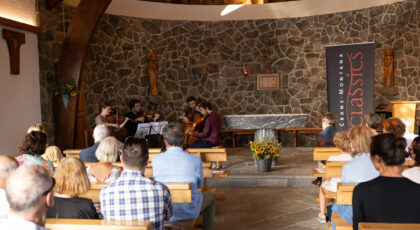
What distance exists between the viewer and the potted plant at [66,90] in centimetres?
684

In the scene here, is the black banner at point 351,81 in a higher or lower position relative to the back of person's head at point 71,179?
higher

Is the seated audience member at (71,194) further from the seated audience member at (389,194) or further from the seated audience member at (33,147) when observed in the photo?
the seated audience member at (389,194)

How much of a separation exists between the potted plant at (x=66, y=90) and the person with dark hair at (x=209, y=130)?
2.35m

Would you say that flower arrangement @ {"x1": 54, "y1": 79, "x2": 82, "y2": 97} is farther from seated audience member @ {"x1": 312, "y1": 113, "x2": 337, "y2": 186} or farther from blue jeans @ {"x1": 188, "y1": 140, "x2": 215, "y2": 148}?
seated audience member @ {"x1": 312, "y1": 113, "x2": 337, "y2": 186}

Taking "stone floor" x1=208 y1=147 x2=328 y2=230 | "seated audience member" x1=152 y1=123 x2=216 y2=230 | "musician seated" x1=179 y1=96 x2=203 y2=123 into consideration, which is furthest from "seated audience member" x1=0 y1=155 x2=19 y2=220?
"musician seated" x1=179 y1=96 x2=203 y2=123

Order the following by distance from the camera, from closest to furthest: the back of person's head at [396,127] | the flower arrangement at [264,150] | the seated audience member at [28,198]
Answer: the seated audience member at [28,198], the back of person's head at [396,127], the flower arrangement at [264,150]

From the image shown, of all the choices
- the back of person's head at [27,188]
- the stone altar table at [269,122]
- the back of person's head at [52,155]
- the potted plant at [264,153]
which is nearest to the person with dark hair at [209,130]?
the potted plant at [264,153]

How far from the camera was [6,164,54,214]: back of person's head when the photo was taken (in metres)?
1.42

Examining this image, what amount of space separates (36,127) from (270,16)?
7.31m

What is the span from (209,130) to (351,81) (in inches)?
116

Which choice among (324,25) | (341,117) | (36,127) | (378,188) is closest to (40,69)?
(36,127)

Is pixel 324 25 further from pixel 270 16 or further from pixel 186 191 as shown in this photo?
pixel 186 191

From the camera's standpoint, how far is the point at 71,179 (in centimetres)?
227

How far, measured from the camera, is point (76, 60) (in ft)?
23.0
